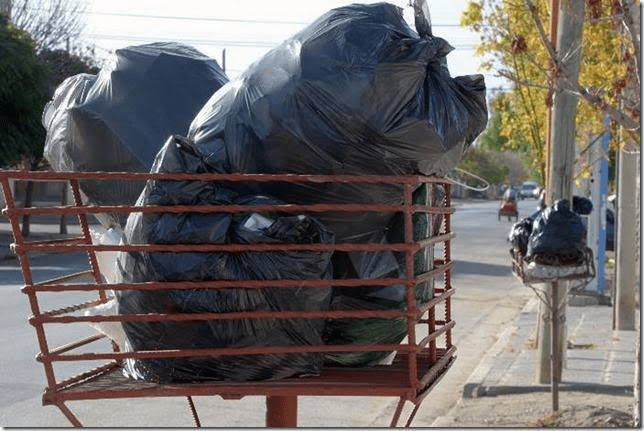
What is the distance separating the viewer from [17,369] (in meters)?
10.1

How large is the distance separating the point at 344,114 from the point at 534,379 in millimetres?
7375

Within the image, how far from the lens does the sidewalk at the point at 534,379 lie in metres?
8.55

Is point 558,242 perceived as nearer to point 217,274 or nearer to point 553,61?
point 553,61

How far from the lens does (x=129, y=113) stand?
351 cm

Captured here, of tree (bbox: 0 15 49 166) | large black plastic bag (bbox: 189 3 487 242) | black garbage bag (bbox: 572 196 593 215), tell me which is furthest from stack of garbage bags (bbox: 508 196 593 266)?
tree (bbox: 0 15 49 166)

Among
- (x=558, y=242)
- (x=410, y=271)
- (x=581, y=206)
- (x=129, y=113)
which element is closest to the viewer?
(x=410, y=271)

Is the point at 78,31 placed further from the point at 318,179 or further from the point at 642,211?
the point at 318,179

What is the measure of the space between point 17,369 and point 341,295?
7651 millimetres

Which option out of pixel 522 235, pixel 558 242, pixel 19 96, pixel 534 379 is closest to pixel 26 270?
pixel 558 242

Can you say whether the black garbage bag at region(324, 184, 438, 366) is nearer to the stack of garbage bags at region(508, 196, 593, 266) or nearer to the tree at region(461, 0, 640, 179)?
the tree at region(461, 0, 640, 179)

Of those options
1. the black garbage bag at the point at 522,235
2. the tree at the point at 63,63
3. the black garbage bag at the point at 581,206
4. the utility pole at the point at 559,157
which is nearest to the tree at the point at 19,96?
the tree at the point at 63,63

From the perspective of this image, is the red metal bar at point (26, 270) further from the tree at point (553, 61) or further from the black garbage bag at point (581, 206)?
the black garbage bag at point (581, 206)

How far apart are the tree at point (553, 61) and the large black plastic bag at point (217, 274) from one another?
3.25m

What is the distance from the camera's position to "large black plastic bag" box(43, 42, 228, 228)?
3.49 metres
